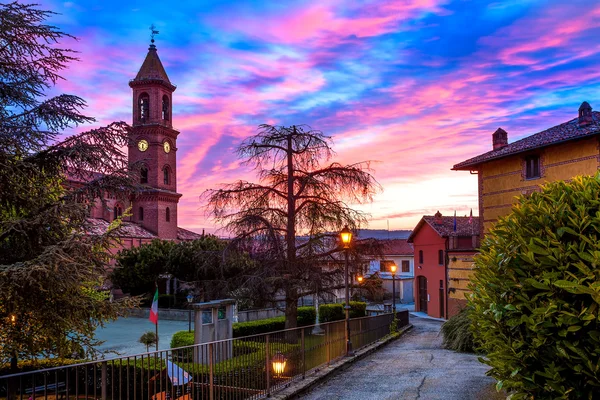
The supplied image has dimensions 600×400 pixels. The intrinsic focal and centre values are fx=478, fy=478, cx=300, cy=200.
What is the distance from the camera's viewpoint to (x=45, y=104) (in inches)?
372

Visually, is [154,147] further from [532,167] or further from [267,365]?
[267,365]

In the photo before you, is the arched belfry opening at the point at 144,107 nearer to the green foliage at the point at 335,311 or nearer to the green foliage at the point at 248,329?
the green foliage at the point at 335,311

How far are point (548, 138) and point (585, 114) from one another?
200 centimetres

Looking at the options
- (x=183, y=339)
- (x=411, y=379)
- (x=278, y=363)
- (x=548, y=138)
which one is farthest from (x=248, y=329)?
(x=548, y=138)

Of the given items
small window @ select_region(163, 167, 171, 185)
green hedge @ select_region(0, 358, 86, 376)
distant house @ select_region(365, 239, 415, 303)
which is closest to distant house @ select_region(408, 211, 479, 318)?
distant house @ select_region(365, 239, 415, 303)

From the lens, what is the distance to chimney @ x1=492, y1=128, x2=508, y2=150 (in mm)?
30952

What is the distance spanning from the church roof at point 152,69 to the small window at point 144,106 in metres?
2.15

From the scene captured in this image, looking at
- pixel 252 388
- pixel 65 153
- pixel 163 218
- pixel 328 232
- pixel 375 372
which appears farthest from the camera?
pixel 163 218

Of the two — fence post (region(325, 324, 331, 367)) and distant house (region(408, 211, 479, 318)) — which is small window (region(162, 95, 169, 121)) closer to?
distant house (region(408, 211, 479, 318))

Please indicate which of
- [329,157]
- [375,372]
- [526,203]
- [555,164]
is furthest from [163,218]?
[526,203]

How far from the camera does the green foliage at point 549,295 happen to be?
440 cm

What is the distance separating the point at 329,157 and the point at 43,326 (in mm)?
13584

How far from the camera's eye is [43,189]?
957 centimetres

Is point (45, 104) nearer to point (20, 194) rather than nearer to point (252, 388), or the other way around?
point (20, 194)
